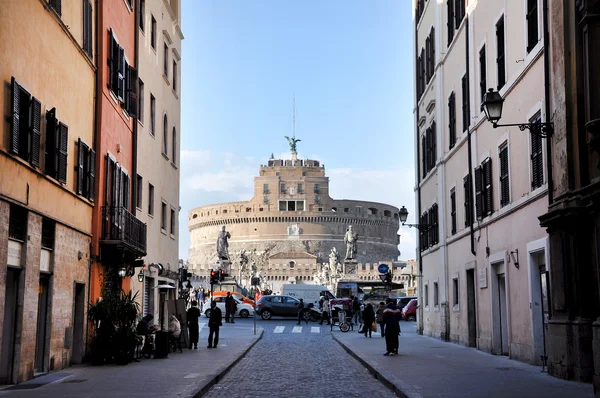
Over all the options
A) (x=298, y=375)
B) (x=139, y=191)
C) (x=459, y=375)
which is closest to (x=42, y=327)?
(x=298, y=375)

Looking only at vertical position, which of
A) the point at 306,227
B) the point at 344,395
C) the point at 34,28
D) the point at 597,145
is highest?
the point at 306,227

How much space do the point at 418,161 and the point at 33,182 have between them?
22.9 m

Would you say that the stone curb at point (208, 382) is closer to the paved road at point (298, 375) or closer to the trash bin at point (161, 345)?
the paved road at point (298, 375)

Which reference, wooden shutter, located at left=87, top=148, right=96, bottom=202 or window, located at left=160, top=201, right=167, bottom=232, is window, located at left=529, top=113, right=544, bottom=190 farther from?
window, located at left=160, top=201, right=167, bottom=232

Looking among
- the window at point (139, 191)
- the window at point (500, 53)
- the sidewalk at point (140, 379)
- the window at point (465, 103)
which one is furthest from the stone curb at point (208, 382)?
the window at point (465, 103)

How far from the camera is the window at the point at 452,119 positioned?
27.3 m

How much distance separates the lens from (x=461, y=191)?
84.9 feet

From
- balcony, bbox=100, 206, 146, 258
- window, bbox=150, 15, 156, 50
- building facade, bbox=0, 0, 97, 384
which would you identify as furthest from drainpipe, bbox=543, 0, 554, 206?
window, bbox=150, 15, 156, 50

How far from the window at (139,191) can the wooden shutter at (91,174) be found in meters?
4.95

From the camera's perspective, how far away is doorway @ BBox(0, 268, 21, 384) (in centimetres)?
1422

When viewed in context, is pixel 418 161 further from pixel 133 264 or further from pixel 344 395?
pixel 344 395

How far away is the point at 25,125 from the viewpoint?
47.9 ft

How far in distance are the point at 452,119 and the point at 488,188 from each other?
609cm

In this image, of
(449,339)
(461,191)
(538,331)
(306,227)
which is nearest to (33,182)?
(538,331)
